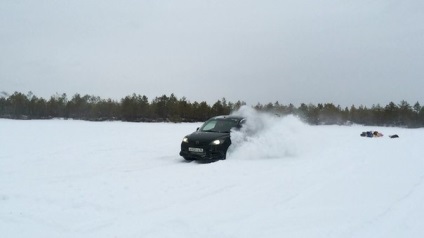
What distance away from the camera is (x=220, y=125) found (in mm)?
13172

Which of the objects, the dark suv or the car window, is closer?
the dark suv

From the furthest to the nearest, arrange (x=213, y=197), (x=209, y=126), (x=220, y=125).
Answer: (x=209, y=126) < (x=220, y=125) < (x=213, y=197)

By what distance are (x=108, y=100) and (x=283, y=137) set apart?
252ft

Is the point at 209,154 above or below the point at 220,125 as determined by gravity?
below

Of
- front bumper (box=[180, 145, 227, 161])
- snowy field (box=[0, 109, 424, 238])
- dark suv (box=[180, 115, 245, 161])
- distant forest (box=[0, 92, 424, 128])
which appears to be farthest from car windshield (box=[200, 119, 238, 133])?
distant forest (box=[0, 92, 424, 128])

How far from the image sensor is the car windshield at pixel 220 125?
1288 cm

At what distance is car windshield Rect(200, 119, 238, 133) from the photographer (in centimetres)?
1288

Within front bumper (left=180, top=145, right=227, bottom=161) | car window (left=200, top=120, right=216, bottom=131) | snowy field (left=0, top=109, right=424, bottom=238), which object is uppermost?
car window (left=200, top=120, right=216, bottom=131)

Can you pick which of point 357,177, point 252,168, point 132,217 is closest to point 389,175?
point 357,177

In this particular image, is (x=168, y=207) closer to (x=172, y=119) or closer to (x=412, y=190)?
(x=412, y=190)

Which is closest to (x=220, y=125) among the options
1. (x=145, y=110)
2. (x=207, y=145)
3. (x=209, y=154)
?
(x=207, y=145)

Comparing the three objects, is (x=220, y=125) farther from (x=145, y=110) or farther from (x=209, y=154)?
(x=145, y=110)

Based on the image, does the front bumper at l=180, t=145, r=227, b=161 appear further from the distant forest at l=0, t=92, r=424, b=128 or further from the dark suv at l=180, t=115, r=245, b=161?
the distant forest at l=0, t=92, r=424, b=128

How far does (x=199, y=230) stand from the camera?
459 cm
